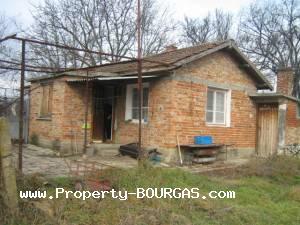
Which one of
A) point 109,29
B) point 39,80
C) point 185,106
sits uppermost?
point 109,29

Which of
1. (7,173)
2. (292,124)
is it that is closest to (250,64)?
(292,124)

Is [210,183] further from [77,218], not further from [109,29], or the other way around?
[109,29]

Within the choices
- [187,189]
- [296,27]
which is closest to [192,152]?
[187,189]

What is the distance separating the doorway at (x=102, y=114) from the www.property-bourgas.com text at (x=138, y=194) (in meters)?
8.25

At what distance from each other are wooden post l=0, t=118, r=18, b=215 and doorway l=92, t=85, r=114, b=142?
32.9 feet

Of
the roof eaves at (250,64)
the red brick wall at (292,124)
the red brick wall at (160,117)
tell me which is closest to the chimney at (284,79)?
the red brick wall at (292,124)

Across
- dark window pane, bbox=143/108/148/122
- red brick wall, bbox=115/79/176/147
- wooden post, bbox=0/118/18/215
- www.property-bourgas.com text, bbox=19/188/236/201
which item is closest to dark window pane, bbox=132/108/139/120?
red brick wall, bbox=115/79/176/147

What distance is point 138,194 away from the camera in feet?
22.4

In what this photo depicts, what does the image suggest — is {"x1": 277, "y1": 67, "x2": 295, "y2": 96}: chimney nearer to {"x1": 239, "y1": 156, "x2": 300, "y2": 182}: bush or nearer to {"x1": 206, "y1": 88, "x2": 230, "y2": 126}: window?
{"x1": 206, "y1": 88, "x2": 230, "y2": 126}: window

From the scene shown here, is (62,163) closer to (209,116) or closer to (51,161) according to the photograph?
(51,161)

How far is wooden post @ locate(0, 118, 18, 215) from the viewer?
544cm

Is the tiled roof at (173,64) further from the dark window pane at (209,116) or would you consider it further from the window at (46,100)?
the dark window pane at (209,116)

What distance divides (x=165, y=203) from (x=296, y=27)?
3557cm

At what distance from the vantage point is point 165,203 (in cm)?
653
